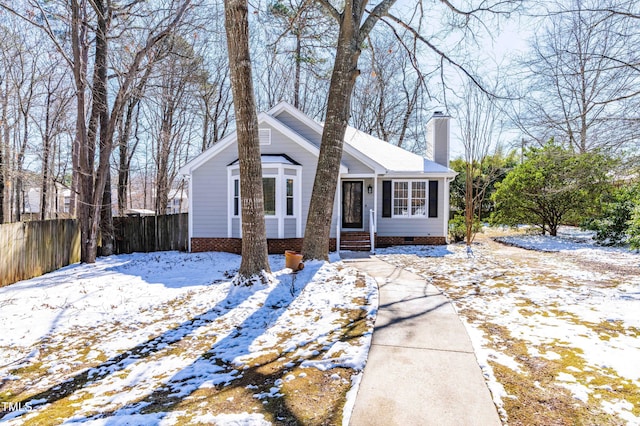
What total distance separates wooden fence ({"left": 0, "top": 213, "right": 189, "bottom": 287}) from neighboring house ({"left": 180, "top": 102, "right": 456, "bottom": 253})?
2396 mm

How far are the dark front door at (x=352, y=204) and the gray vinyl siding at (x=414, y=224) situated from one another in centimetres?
74

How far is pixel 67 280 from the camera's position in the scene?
313 inches

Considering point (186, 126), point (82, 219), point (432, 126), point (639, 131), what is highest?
point (186, 126)

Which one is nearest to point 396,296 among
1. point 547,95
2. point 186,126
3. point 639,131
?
point 639,131

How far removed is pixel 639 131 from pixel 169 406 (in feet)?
32.5

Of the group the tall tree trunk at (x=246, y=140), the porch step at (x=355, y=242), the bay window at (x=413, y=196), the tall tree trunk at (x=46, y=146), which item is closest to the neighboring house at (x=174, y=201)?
the tall tree trunk at (x=46, y=146)

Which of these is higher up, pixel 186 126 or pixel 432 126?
pixel 186 126

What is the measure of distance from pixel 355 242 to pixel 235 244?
13.6ft

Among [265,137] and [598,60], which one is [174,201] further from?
[598,60]

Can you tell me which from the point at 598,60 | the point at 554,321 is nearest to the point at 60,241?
the point at 554,321

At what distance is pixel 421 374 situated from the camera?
2.92 m

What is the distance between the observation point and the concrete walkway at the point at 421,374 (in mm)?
2350

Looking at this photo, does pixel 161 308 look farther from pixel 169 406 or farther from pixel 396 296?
pixel 396 296

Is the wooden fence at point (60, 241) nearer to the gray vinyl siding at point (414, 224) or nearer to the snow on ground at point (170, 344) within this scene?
the snow on ground at point (170, 344)
